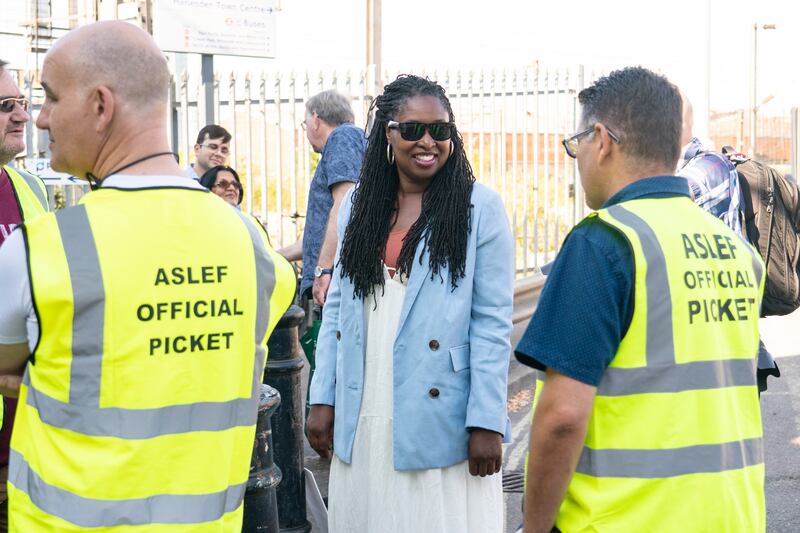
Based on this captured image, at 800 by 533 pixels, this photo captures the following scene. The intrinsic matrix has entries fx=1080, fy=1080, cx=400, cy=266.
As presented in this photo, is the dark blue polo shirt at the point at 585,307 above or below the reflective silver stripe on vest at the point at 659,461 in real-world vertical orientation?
above

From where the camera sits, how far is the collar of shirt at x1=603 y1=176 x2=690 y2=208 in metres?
2.53

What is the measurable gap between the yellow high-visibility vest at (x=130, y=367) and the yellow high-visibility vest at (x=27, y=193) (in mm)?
1411

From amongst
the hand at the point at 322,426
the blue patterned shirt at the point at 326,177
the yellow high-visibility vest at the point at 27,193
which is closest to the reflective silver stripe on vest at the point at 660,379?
the hand at the point at 322,426

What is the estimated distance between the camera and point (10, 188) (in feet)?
11.7

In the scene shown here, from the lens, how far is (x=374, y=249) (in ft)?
12.3

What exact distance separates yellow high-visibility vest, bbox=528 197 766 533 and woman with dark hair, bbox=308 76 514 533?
43.4 inches

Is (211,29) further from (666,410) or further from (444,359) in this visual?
(666,410)

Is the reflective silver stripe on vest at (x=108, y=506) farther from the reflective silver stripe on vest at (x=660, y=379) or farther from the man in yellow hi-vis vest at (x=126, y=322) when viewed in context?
the reflective silver stripe on vest at (x=660, y=379)

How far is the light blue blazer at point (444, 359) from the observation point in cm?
353

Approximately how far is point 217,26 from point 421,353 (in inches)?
253

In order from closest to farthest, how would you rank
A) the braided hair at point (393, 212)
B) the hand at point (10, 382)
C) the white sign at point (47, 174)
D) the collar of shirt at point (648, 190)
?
the hand at point (10, 382) < the collar of shirt at point (648, 190) < the braided hair at point (393, 212) < the white sign at point (47, 174)

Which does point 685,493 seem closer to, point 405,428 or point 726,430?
point 726,430

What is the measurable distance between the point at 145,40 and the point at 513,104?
9582 mm

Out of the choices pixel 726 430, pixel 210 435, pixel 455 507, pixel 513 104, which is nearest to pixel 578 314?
pixel 726 430
